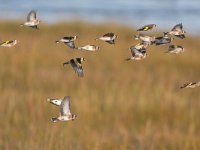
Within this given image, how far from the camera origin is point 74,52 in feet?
50.6

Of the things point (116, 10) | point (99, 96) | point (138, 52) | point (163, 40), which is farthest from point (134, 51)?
point (116, 10)

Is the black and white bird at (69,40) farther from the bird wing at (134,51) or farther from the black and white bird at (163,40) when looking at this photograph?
the black and white bird at (163,40)

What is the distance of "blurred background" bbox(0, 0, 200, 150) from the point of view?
7.91 meters

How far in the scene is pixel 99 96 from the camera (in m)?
10.7

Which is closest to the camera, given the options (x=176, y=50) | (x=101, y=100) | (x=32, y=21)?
(x=32, y=21)

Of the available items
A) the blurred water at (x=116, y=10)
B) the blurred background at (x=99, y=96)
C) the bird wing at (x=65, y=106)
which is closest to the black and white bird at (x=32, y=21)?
the bird wing at (x=65, y=106)

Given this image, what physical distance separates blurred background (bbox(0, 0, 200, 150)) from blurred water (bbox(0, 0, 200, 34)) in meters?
6.15

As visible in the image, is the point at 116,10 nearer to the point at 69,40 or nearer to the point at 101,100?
the point at 101,100

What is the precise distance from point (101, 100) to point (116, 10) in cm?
2028

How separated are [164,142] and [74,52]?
291 inches

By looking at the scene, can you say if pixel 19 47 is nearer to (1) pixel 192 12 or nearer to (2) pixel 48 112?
(2) pixel 48 112

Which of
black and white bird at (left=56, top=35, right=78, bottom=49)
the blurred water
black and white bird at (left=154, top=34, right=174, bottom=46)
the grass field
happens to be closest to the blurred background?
the grass field

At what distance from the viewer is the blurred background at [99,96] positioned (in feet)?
26.0

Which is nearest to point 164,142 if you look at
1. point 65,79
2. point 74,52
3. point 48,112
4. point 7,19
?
point 48,112
